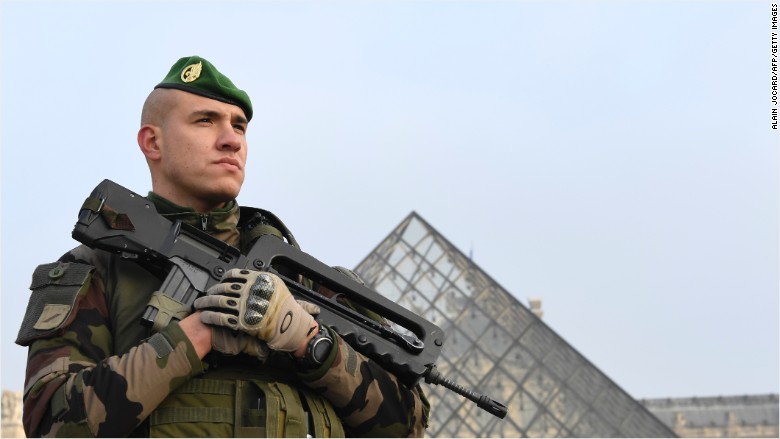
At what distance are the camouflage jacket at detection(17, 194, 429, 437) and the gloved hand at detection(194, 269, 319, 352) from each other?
114mm

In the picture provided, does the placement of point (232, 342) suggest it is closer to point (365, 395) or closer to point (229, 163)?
point (365, 395)

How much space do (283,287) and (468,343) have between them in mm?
28396

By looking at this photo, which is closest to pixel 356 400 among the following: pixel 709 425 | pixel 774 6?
pixel 774 6

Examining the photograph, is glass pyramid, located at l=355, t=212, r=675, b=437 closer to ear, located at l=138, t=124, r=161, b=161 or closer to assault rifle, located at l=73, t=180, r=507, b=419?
assault rifle, located at l=73, t=180, r=507, b=419

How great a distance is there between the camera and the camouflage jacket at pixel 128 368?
122 inches

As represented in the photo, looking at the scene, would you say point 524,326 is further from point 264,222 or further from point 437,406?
point 264,222

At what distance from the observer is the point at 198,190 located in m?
3.47

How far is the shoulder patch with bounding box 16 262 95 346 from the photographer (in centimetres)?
324

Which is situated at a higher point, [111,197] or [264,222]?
[264,222]

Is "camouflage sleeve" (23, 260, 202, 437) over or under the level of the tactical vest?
under

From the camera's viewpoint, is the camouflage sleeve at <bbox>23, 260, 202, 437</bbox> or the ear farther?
the ear

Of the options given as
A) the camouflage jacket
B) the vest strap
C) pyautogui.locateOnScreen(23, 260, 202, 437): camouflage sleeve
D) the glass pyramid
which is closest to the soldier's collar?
the camouflage jacket

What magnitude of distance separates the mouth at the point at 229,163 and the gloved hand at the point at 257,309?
38 cm

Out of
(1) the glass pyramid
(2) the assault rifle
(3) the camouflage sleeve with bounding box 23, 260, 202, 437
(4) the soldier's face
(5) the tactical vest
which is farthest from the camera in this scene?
(1) the glass pyramid
